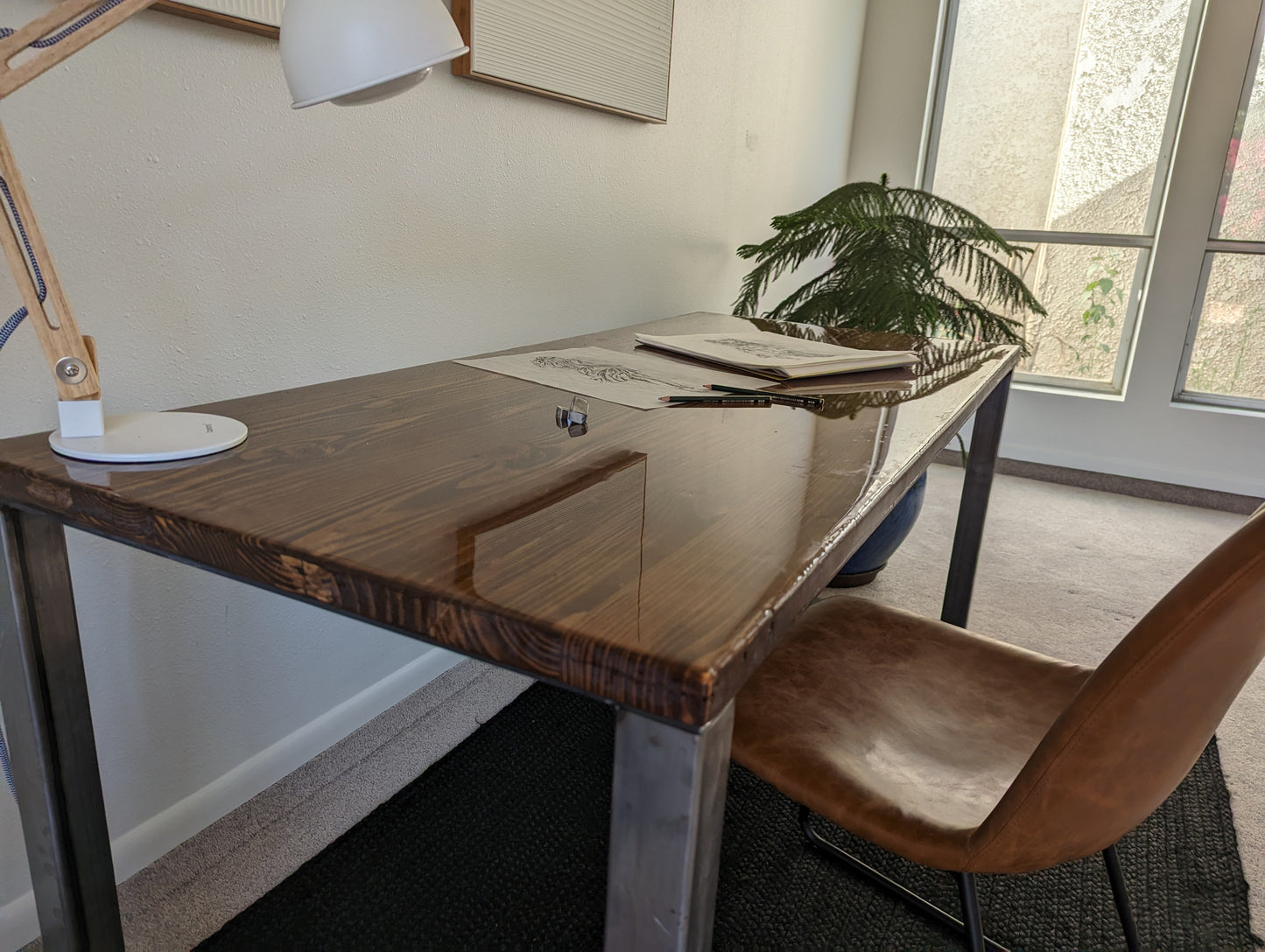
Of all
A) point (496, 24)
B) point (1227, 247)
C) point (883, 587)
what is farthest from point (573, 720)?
point (1227, 247)

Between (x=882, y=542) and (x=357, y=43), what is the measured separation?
179cm

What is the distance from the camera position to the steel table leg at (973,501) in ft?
5.15

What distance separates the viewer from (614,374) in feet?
3.51

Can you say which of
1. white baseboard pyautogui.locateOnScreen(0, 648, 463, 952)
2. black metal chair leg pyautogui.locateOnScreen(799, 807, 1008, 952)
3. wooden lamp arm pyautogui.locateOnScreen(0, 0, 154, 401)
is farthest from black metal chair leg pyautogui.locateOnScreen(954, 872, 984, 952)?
white baseboard pyautogui.locateOnScreen(0, 648, 463, 952)

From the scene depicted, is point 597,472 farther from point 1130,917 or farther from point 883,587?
point 883,587

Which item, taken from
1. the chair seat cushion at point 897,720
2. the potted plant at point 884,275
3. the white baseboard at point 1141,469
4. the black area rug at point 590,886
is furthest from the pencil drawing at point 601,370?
the white baseboard at point 1141,469

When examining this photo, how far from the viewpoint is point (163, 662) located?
112 centimetres

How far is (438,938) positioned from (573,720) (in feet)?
1.70

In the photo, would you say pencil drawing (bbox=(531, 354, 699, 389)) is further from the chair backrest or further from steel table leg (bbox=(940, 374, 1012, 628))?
steel table leg (bbox=(940, 374, 1012, 628))

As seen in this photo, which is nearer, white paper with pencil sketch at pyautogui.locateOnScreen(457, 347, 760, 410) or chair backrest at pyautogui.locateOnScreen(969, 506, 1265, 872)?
chair backrest at pyautogui.locateOnScreen(969, 506, 1265, 872)

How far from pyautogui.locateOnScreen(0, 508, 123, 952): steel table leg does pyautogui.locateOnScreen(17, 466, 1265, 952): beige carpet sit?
0.29m

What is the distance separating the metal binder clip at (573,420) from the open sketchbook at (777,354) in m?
0.33

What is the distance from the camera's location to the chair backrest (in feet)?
1.78

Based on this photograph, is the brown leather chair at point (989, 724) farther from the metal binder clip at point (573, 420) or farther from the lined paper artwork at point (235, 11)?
the lined paper artwork at point (235, 11)
